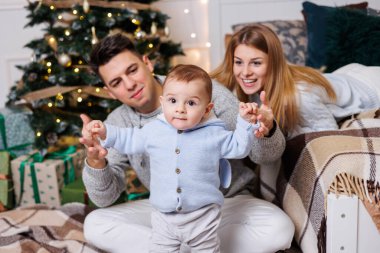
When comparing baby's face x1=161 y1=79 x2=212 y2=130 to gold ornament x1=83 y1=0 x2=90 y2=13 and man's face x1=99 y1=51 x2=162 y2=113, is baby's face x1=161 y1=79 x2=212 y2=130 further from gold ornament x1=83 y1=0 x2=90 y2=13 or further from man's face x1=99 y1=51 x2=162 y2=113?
gold ornament x1=83 y1=0 x2=90 y2=13

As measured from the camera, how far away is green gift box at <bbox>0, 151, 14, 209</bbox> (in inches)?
94.3

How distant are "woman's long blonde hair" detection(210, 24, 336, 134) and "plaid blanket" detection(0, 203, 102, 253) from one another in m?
0.88

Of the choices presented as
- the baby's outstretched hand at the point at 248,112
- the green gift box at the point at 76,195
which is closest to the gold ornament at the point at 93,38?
the green gift box at the point at 76,195

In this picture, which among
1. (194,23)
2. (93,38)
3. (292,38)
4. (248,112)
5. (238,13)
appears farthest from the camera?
(194,23)

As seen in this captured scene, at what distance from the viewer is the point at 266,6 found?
120 inches

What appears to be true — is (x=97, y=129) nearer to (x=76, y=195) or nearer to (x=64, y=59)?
(x=76, y=195)

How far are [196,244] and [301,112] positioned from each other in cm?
72

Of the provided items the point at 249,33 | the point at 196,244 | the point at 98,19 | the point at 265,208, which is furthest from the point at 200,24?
the point at 196,244

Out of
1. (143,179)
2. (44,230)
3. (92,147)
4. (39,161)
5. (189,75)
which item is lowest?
(44,230)

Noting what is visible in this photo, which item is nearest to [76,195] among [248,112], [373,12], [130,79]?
[130,79]

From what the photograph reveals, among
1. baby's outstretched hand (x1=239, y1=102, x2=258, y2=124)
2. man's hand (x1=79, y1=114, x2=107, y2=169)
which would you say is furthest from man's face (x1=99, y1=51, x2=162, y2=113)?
baby's outstretched hand (x1=239, y1=102, x2=258, y2=124)

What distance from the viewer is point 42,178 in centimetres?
239

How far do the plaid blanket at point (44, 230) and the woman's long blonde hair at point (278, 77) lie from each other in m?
0.88

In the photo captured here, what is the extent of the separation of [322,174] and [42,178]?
5.15 feet
